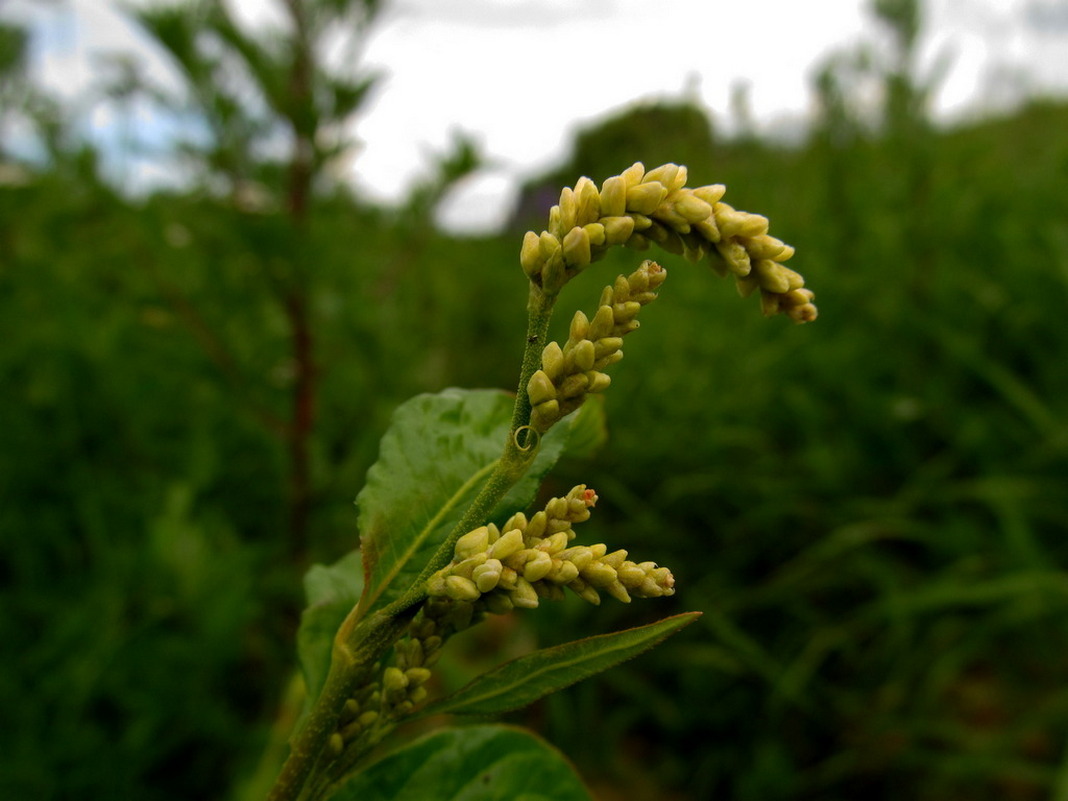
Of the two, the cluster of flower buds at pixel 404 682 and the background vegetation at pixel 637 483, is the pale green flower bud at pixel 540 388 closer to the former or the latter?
the cluster of flower buds at pixel 404 682

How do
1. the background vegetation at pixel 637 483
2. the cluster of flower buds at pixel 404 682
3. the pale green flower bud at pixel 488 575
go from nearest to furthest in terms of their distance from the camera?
the pale green flower bud at pixel 488 575
the cluster of flower buds at pixel 404 682
the background vegetation at pixel 637 483

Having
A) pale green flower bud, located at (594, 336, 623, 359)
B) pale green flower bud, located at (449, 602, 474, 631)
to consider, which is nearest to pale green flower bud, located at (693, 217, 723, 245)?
pale green flower bud, located at (594, 336, 623, 359)

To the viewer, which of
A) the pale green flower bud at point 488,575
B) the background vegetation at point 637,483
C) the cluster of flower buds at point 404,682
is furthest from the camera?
the background vegetation at point 637,483

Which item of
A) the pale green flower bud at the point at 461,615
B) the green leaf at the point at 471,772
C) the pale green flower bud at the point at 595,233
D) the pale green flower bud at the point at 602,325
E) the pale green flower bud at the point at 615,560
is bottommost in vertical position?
the green leaf at the point at 471,772

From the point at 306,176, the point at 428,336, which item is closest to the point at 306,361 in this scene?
the point at 306,176

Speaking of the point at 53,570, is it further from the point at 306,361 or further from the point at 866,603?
the point at 866,603

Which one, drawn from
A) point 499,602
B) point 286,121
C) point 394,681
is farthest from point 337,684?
point 286,121

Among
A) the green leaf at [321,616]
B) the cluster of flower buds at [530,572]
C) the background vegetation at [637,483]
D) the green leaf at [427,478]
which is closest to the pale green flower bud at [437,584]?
the cluster of flower buds at [530,572]
